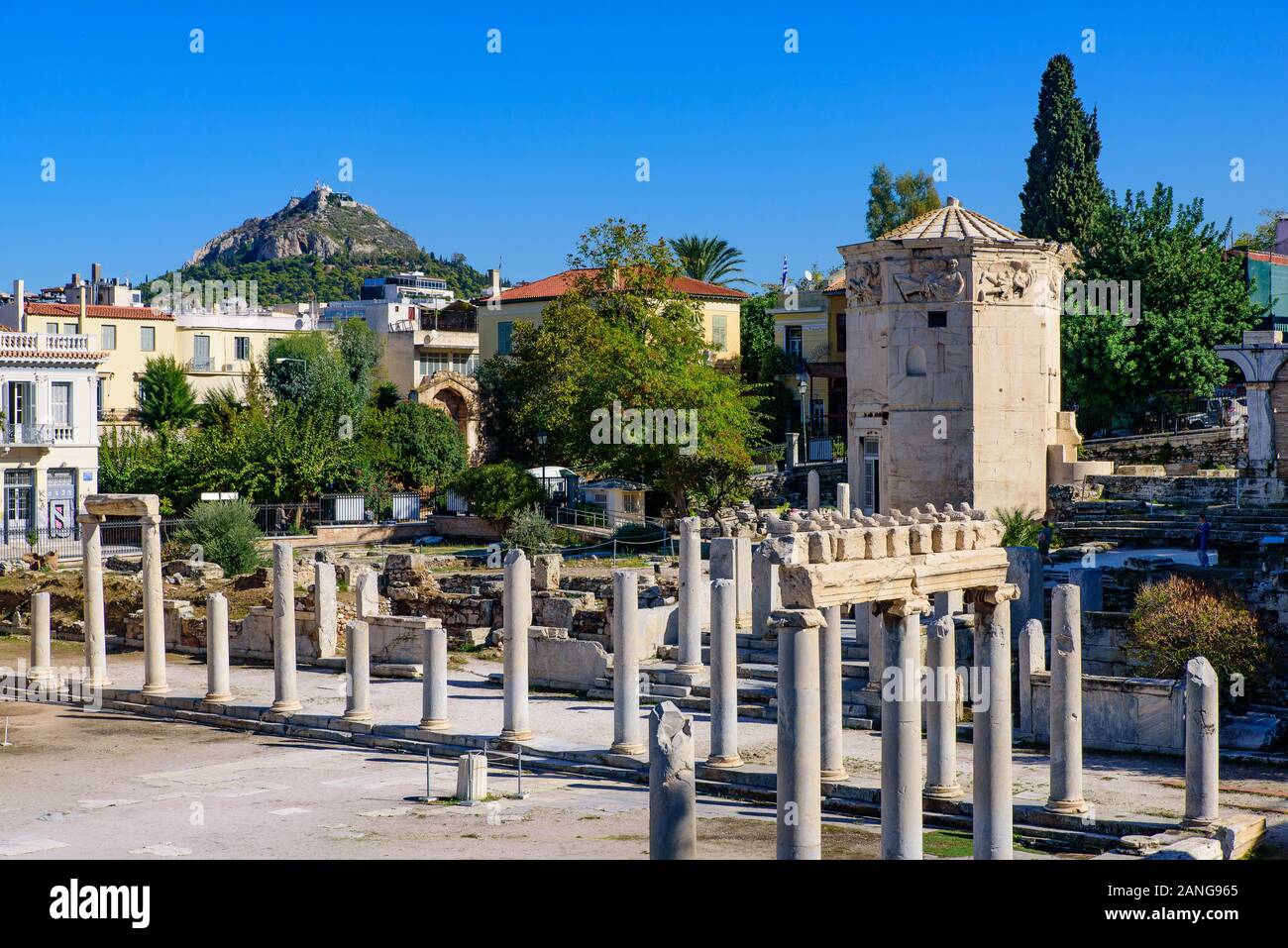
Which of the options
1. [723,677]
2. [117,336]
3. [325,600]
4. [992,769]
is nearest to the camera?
[992,769]

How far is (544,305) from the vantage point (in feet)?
212

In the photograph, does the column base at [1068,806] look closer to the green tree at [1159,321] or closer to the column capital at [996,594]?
the column capital at [996,594]

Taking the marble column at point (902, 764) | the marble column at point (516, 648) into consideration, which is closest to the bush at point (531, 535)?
the marble column at point (516, 648)

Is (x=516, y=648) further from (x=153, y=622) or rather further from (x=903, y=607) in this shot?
(x=903, y=607)

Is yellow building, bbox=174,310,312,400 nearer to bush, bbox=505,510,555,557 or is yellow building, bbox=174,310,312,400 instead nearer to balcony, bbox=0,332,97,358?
balcony, bbox=0,332,97,358

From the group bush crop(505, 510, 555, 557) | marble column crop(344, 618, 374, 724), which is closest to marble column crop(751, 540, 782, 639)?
marble column crop(344, 618, 374, 724)

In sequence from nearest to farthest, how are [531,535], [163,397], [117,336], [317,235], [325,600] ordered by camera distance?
[325,600]
[531,535]
[163,397]
[117,336]
[317,235]

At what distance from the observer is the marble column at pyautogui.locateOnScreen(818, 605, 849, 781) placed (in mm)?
16266

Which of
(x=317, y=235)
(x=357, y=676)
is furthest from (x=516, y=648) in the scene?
(x=317, y=235)

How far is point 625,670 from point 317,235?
11826cm

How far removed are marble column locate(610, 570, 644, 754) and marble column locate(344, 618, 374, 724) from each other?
4.24 m

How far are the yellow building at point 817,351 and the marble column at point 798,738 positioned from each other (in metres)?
49.9

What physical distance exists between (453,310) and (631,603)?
50.0m

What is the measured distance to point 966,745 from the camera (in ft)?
73.0
